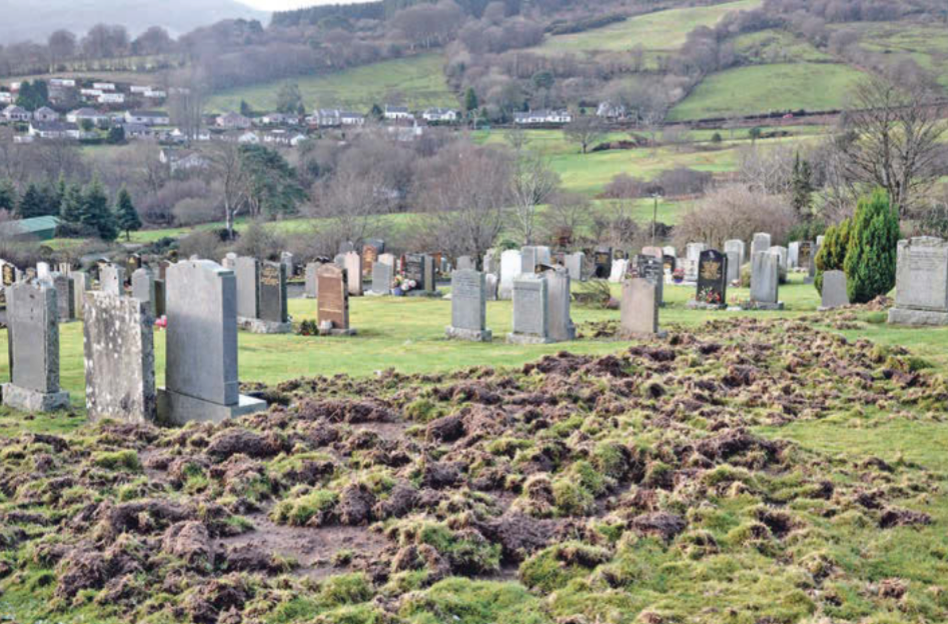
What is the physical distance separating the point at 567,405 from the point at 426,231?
139ft

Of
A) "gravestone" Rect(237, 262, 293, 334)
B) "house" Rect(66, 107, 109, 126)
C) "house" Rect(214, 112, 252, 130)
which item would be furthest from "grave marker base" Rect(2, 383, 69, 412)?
"house" Rect(66, 107, 109, 126)

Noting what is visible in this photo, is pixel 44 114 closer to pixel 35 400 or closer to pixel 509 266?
pixel 509 266

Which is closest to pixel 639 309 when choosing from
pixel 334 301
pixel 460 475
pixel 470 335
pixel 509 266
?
pixel 470 335

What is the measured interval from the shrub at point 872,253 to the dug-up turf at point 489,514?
40.8 ft

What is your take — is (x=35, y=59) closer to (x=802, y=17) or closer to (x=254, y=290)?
(x=802, y=17)

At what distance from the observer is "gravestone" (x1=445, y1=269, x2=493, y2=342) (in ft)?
70.3

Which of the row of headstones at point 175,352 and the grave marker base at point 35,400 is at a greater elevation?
the row of headstones at point 175,352

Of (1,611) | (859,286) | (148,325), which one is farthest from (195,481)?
(859,286)

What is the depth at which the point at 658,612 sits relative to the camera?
253 inches

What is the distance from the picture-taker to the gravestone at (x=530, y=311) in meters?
20.1

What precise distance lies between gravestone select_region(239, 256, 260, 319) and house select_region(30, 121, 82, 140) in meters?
86.3

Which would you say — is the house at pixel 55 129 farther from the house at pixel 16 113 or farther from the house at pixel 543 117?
the house at pixel 543 117

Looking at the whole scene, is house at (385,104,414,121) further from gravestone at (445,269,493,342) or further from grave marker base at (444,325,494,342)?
grave marker base at (444,325,494,342)

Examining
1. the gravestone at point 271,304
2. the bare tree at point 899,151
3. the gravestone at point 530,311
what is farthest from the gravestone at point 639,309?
the bare tree at point 899,151
